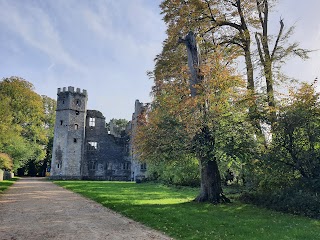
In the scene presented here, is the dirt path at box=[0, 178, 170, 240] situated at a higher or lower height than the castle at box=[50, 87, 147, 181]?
lower

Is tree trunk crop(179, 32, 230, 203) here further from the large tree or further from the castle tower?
the castle tower

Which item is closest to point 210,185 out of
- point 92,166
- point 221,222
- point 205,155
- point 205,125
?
point 205,155

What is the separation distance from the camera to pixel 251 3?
17906mm

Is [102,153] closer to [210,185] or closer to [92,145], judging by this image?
[92,145]

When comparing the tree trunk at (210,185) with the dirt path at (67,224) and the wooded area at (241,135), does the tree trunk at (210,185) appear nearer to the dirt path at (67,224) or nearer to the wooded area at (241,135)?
the wooded area at (241,135)

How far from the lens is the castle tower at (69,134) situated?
132ft

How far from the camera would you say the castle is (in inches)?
1593

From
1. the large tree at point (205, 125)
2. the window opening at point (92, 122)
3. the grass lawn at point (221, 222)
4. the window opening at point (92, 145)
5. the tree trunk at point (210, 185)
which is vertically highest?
the window opening at point (92, 122)

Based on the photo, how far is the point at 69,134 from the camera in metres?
41.5

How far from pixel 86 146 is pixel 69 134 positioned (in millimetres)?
3558

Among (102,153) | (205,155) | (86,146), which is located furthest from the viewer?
(102,153)

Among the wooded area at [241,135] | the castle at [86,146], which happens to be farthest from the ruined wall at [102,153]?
the wooded area at [241,135]

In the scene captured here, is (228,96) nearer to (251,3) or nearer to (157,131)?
(157,131)

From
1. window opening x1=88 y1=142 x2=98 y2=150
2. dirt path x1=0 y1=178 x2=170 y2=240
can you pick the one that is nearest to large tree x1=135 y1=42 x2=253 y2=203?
dirt path x1=0 y1=178 x2=170 y2=240
